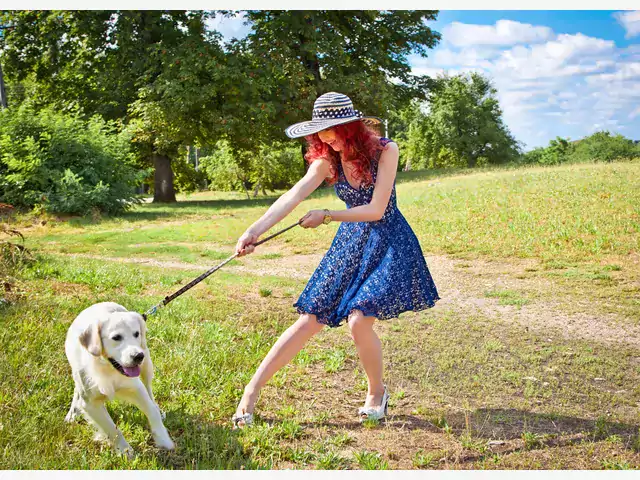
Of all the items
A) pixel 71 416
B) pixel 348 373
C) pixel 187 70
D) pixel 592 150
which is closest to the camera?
pixel 71 416

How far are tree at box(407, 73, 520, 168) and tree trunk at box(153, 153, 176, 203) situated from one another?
→ 23638mm

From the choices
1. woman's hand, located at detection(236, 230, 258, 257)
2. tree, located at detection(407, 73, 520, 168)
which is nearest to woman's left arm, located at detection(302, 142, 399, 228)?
woman's hand, located at detection(236, 230, 258, 257)

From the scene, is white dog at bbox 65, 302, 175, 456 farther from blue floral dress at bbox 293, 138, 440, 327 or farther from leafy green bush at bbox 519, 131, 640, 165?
leafy green bush at bbox 519, 131, 640, 165

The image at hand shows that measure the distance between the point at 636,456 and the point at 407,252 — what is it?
5.91 feet

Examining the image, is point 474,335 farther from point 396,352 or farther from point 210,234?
point 210,234

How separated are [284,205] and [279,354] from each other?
3.14ft

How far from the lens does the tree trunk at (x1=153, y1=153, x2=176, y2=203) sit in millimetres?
25562

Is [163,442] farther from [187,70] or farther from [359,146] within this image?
[187,70]

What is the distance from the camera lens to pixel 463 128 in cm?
4578

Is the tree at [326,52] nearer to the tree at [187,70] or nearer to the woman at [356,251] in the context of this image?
the tree at [187,70]

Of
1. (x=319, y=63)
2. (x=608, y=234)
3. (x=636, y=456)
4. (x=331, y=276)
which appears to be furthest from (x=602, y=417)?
(x=319, y=63)

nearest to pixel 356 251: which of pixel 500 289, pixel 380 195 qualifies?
pixel 380 195

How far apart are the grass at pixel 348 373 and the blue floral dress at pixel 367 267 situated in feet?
2.57

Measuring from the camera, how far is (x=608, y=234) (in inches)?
460
